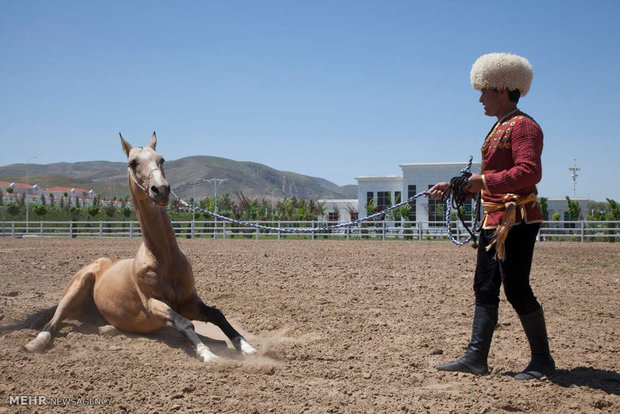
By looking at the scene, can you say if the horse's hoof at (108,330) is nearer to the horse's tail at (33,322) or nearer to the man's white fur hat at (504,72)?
the horse's tail at (33,322)

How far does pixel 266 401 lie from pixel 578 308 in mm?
4842

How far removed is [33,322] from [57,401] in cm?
254

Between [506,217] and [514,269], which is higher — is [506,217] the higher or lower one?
the higher one

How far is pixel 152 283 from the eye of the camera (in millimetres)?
4625

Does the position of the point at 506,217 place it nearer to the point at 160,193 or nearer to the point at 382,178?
the point at 160,193

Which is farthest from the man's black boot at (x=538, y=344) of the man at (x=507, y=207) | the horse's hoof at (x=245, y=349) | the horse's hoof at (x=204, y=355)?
the horse's hoof at (x=204, y=355)

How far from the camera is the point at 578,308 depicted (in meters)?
6.46

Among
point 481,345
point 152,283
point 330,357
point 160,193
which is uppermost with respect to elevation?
point 160,193

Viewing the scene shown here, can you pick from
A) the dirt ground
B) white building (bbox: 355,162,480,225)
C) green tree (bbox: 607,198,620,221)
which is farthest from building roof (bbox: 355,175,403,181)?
the dirt ground

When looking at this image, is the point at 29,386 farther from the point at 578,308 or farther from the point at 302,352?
the point at 578,308

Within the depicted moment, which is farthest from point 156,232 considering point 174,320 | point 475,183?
point 475,183

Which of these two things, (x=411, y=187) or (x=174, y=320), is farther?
(x=411, y=187)

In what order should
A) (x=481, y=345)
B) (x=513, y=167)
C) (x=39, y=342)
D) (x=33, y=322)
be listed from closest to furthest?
(x=513, y=167)
(x=481, y=345)
(x=39, y=342)
(x=33, y=322)

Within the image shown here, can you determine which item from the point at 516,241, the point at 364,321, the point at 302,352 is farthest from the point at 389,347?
the point at 516,241
